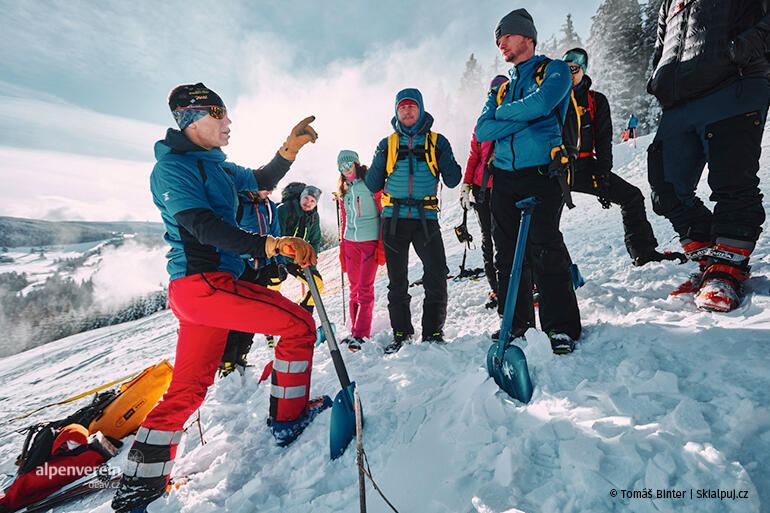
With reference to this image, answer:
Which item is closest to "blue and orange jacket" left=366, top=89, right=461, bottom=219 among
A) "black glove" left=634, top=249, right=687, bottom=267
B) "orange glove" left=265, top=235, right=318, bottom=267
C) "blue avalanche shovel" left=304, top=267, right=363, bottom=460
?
"orange glove" left=265, top=235, right=318, bottom=267

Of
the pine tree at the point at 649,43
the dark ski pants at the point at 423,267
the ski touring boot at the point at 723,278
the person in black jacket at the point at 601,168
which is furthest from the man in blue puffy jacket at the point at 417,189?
the pine tree at the point at 649,43

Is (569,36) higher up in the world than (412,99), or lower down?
higher up

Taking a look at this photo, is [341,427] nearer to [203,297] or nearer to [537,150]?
[203,297]

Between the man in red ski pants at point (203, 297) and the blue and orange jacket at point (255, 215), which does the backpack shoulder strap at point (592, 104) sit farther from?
the blue and orange jacket at point (255, 215)

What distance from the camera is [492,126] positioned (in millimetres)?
2801

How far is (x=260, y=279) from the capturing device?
3916 mm

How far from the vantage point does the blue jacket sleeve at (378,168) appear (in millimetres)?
3738

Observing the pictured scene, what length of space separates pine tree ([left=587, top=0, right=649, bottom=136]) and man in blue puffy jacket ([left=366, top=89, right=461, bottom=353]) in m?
35.1

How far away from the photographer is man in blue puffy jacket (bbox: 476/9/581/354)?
8.21 feet

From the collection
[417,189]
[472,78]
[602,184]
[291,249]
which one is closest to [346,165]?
[417,189]

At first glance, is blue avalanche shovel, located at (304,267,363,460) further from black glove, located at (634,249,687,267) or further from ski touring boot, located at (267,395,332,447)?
black glove, located at (634,249,687,267)

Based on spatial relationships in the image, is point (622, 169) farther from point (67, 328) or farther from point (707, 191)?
point (67, 328)

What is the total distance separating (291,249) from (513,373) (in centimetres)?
177

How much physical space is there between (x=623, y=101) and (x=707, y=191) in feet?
103
